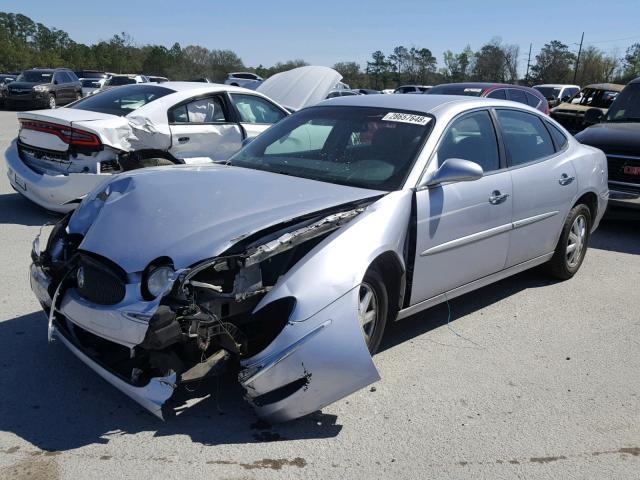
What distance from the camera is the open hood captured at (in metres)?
11.3

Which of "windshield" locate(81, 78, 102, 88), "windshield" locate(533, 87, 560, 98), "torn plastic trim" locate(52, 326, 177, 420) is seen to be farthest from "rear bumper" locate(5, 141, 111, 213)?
"windshield" locate(81, 78, 102, 88)

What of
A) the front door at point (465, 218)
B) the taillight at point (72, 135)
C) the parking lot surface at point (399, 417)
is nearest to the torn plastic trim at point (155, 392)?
the parking lot surface at point (399, 417)

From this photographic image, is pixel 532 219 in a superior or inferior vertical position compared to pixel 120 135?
inferior

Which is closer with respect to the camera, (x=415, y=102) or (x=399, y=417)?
(x=399, y=417)

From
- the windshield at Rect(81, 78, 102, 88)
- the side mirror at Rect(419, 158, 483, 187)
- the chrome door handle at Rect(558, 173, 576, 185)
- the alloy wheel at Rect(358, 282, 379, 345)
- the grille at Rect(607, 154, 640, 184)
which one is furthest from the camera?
the windshield at Rect(81, 78, 102, 88)

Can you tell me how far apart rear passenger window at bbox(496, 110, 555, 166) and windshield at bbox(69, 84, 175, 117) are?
14.4ft

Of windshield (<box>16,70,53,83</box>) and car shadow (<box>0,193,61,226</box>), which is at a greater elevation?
windshield (<box>16,70,53,83</box>)

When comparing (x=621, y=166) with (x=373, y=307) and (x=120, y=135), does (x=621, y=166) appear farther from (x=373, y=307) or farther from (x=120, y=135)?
(x=120, y=135)

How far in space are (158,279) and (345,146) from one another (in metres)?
1.87

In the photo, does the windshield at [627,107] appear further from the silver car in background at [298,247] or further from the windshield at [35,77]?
the windshield at [35,77]

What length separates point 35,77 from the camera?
25.5 metres

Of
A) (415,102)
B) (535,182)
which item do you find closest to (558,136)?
(535,182)

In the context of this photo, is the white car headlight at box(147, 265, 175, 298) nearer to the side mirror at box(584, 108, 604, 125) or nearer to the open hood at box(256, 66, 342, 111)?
the side mirror at box(584, 108, 604, 125)

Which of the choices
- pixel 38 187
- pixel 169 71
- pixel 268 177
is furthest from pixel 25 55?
pixel 268 177
